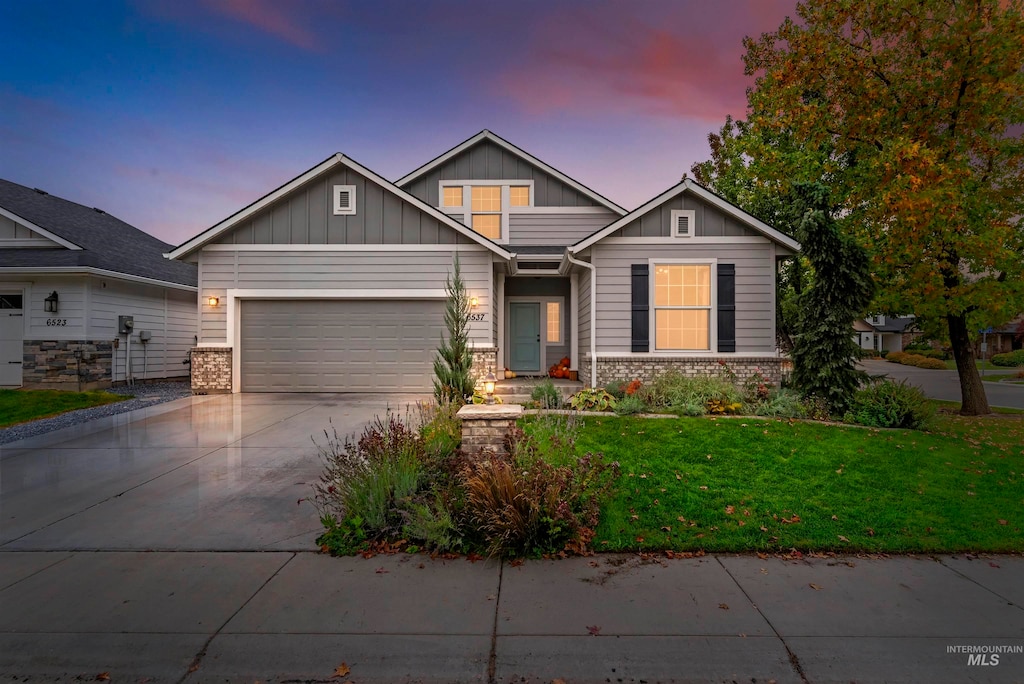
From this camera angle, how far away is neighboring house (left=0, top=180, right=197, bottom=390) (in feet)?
41.8

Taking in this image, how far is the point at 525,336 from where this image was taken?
1484 cm

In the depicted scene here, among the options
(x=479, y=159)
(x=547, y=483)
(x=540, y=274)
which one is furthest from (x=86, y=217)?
(x=547, y=483)

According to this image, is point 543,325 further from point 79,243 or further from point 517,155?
point 79,243

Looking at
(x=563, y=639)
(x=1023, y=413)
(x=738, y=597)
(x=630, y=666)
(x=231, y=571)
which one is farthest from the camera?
(x=1023, y=413)

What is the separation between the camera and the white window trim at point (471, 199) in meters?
15.0

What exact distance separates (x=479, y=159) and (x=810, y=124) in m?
9.01

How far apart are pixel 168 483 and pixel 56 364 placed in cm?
1113

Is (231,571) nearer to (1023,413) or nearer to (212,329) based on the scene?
(212,329)

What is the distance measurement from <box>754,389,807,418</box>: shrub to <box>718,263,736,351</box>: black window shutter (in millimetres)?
2199

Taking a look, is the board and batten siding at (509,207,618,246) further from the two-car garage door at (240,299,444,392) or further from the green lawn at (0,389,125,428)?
the green lawn at (0,389,125,428)

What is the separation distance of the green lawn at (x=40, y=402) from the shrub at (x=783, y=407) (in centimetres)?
1390

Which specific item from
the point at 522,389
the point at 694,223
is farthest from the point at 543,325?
the point at 694,223

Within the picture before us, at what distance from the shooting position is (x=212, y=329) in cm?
1217

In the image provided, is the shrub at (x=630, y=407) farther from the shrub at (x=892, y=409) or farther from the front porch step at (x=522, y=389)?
the shrub at (x=892, y=409)
